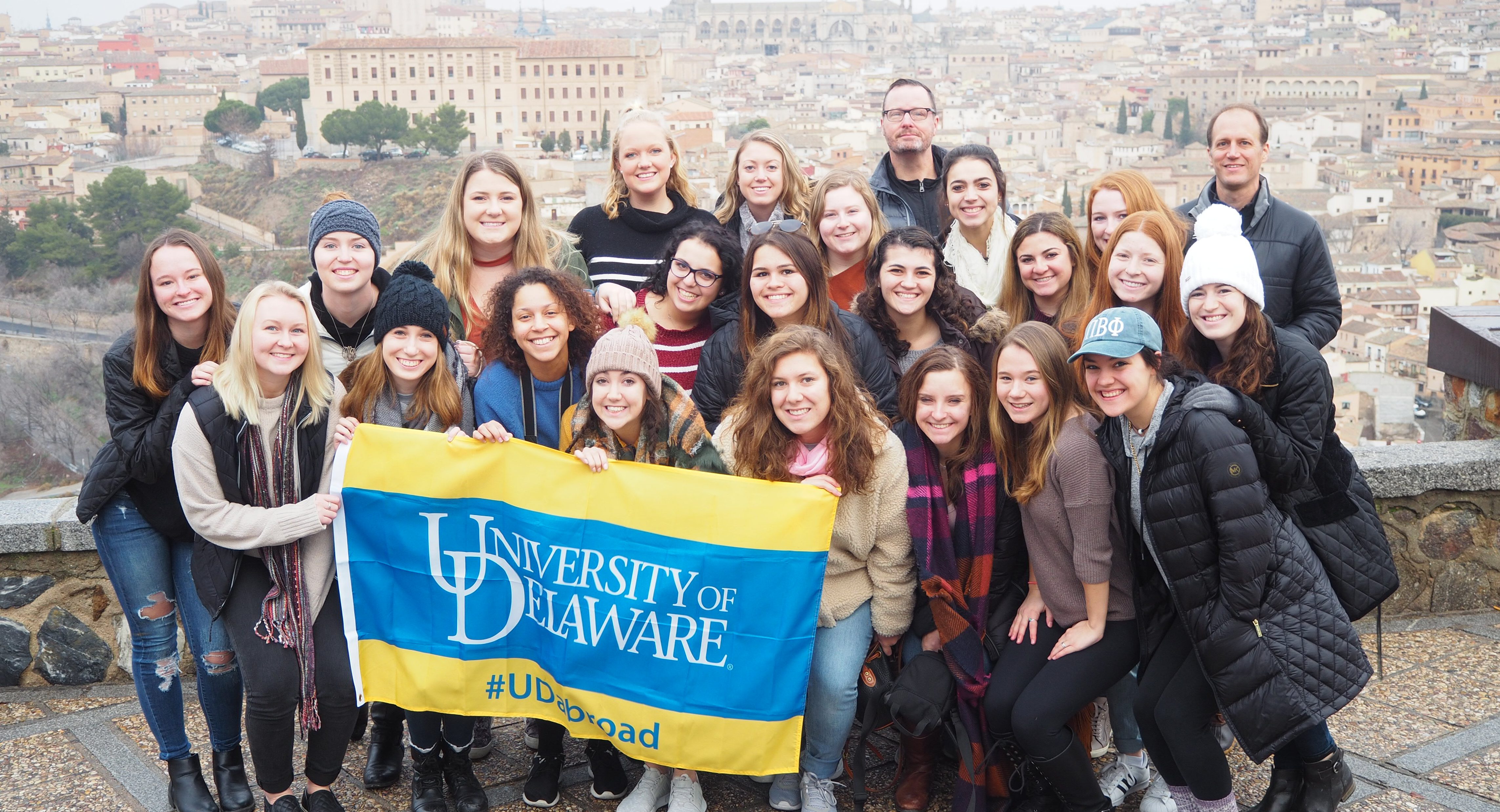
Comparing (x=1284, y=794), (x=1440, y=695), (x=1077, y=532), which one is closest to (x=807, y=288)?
(x=1077, y=532)

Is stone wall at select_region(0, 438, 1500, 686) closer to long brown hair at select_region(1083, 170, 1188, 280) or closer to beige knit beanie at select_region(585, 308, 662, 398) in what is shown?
long brown hair at select_region(1083, 170, 1188, 280)

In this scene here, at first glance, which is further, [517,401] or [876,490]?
[517,401]

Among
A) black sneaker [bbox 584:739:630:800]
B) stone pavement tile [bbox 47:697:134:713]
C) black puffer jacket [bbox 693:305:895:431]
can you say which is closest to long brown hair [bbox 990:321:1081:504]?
black puffer jacket [bbox 693:305:895:431]

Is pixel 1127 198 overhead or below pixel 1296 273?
overhead

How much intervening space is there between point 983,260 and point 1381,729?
1.68m

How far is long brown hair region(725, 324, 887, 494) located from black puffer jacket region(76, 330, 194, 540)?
50.4 inches

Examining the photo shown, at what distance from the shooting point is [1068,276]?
132 inches

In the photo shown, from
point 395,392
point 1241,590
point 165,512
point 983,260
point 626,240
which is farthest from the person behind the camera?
point 626,240

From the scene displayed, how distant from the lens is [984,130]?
9462cm

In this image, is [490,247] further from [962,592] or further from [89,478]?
[962,592]

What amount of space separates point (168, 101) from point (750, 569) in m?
92.6

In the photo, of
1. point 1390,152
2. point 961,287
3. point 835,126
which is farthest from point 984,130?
point 961,287

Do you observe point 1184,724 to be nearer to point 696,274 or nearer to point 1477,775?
point 1477,775

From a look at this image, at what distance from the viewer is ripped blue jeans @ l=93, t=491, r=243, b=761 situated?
2814 mm
